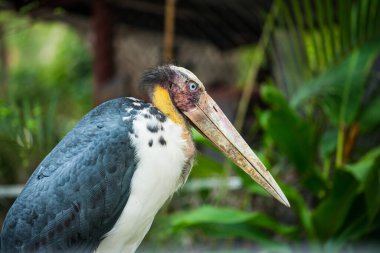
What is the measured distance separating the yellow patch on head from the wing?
6.9 inches

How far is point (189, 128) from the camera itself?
2332mm

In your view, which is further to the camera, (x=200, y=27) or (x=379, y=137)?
(x=200, y=27)

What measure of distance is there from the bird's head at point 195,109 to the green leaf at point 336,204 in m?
1.41

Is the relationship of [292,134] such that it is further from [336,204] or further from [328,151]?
[336,204]

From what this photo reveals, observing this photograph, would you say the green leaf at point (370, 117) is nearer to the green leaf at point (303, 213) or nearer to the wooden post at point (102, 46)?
the green leaf at point (303, 213)

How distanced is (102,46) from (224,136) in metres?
3.24

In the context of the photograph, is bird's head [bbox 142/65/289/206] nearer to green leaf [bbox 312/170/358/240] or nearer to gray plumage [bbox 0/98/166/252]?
gray plumage [bbox 0/98/166/252]

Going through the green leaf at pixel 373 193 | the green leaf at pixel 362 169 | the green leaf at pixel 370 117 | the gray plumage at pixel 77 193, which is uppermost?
the gray plumage at pixel 77 193

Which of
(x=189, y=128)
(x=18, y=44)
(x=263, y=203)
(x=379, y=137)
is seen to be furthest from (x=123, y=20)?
(x=18, y=44)

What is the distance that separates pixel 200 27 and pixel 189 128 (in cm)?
363

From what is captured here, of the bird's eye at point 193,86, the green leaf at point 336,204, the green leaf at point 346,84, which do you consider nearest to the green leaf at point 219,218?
the green leaf at point 336,204

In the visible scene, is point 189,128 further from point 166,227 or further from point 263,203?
point 263,203

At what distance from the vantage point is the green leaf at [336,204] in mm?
3566

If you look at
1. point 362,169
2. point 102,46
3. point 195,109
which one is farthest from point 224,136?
point 102,46
